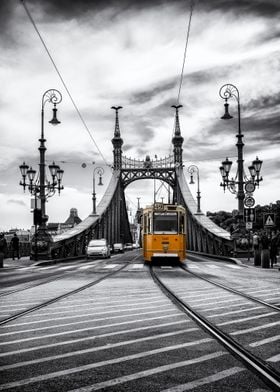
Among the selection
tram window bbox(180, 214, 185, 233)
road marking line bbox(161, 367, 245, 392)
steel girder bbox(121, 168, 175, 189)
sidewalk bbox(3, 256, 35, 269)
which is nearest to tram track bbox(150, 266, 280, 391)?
road marking line bbox(161, 367, 245, 392)

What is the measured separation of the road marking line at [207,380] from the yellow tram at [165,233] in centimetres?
1975

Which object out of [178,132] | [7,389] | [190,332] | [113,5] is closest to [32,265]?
[113,5]

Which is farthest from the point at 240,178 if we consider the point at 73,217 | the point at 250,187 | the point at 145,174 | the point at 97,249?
the point at 73,217

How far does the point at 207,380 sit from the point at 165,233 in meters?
20.2

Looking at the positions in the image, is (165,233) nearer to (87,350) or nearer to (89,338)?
(89,338)

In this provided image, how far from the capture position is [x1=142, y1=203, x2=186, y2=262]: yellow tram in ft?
79.5

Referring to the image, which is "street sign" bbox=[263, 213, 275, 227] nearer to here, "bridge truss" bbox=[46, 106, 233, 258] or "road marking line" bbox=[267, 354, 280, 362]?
"bridge truss" bbox=[46, 106, 233, 258]

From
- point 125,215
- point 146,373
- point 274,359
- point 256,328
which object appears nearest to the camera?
point 146,373

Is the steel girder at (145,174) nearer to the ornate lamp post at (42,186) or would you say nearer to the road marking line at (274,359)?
the ornate lamp post at (42,186)

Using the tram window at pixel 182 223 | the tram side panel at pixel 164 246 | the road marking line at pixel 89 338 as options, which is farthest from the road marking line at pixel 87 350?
the tram window at pixel 182 223

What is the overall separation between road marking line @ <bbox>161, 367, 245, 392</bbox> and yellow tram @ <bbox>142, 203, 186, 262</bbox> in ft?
64.8

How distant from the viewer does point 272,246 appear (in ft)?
78.2

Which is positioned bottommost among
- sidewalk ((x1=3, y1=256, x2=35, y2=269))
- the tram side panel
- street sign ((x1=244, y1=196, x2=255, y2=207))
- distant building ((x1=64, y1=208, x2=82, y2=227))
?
sidewalk ((x1=3, y1=256, x2=35, y2=269))

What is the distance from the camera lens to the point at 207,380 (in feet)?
13.2
